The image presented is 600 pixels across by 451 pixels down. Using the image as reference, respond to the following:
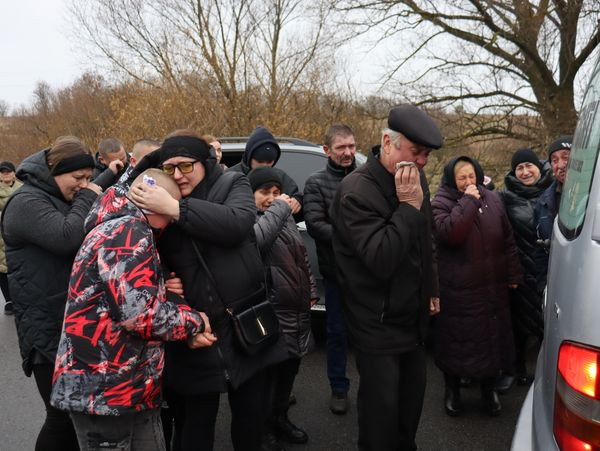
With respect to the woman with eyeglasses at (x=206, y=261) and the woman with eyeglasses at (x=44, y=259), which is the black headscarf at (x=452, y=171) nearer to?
the woman with eyeglasses at (x=206, y=261)

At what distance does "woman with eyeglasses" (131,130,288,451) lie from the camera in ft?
7.07

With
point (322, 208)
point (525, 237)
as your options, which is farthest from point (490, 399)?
point (322, 208)

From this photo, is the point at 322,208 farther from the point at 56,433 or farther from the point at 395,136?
the point at 56,433

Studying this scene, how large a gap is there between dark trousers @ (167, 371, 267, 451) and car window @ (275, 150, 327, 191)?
267 centimetres

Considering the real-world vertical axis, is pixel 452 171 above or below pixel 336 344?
above

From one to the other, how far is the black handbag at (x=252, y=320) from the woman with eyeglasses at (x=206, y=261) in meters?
0.02

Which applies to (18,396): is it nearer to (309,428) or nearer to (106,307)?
(309,428)

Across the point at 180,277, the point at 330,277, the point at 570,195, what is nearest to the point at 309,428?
the point at 330,277

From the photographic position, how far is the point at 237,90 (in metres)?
11.3

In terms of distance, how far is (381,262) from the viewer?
7.32 ft

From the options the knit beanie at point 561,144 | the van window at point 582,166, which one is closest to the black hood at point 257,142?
the knit beanie at point 561,144

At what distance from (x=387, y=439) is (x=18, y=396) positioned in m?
3.29

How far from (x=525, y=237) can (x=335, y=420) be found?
76.6 inches

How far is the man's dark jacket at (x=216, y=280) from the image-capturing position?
218 centimetres
